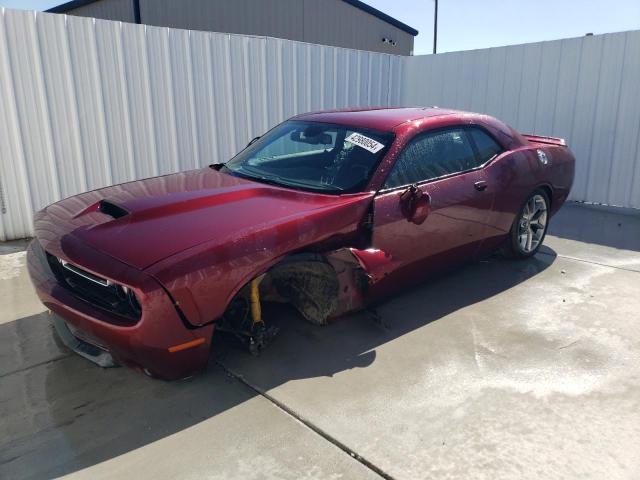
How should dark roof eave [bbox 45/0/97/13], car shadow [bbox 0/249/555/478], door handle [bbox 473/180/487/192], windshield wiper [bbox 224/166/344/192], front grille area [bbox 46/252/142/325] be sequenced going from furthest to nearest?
dark roof eave [bbox 45/0/97/13] < door handle [bbox 473/180/487/192] < windshield wiper [bbox 224/166/344/192] < front grille area [bbox 46/252/142/325] < car shadow [bbox 0/249/555/478]

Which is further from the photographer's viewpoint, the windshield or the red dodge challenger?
the windshield

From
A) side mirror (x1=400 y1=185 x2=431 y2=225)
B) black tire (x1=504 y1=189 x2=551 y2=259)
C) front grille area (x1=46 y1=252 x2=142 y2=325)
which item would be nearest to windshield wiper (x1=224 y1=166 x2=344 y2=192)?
side mirror (x1=400 y1=185 x2=431 y2=225)

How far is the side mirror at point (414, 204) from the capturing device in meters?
3.52

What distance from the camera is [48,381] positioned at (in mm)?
3012

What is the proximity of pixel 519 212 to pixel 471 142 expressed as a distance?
82 centimetres

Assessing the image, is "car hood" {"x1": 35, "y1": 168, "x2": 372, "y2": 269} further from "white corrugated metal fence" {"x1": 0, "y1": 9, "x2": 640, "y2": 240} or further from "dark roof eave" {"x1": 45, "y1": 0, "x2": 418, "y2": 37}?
"dark roof eave" {"x1": 45, "y1": 0, "x2": 418, "y2": 37}

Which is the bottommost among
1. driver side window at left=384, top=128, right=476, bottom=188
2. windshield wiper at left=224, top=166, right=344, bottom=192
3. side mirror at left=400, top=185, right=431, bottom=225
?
side mirror at left=400, top=185, right=431, bottom=225

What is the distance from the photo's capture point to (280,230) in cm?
296

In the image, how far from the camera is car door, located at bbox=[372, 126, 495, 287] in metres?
3.52

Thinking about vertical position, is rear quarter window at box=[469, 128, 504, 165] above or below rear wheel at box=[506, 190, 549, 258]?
above

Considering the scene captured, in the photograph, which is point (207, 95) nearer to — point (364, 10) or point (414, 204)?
point (414, 204)

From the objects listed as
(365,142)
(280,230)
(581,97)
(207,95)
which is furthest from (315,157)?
(581,97)

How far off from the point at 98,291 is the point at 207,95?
4.81 m

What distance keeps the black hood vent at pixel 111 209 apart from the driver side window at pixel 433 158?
67.1 inches
